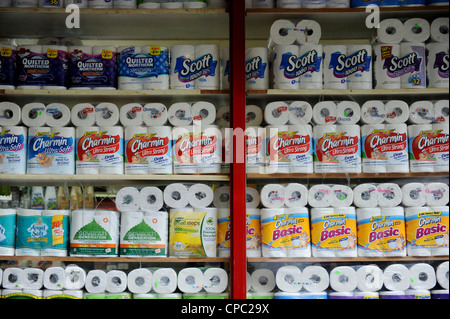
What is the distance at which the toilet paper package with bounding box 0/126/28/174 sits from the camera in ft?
9.74

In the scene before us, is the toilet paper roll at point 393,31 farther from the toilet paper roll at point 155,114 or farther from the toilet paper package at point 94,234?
the toilet paper package at point 94,234

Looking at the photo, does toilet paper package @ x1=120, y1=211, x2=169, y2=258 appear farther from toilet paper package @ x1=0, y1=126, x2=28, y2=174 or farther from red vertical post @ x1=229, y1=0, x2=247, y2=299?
toilet paper package @ x1=0, y1=126, x2=28, y2=174

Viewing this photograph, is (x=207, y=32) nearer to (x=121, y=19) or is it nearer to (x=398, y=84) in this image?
(x=121, y=19)

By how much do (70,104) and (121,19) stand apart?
61 cm

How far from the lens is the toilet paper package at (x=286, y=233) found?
9.58ft

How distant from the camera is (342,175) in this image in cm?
298

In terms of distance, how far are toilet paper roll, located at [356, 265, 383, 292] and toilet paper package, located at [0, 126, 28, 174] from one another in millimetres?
2083

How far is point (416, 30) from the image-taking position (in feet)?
9.98

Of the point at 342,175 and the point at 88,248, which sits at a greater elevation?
the point at 342,175

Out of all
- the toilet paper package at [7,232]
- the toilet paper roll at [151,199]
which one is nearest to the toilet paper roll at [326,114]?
the toilet paper roll at [151,199]

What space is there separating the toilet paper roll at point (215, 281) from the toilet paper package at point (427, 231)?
1.09 m

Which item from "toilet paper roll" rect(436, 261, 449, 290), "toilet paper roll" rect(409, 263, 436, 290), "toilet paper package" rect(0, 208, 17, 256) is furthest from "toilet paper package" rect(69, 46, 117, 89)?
"toilet paper roll" rect(436, 261, 449, 290)

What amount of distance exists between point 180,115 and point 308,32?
3.05 feet
